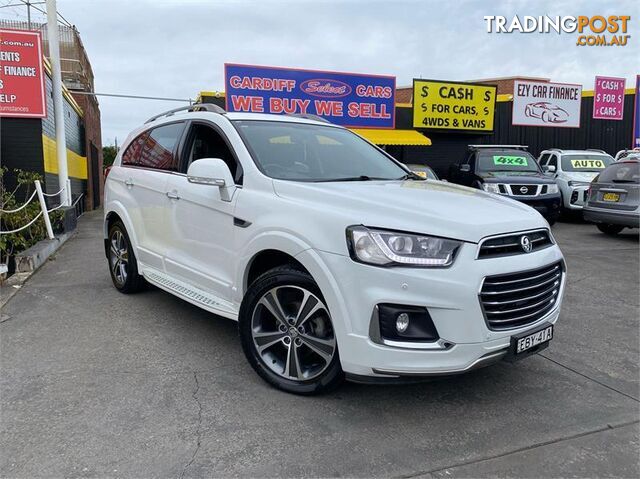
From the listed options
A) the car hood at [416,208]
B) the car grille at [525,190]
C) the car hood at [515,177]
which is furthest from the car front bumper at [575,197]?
the car hood at [416,208]

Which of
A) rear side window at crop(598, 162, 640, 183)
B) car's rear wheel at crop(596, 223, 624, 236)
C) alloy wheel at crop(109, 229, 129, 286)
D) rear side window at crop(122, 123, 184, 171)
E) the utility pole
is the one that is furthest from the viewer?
car's rear wheel at crop(596, 223, 624, 236)

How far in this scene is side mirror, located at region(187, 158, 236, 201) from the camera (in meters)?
3.67

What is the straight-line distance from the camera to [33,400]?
10.8 ft

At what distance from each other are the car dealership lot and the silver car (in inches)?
221

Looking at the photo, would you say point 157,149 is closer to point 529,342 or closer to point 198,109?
point 198,109

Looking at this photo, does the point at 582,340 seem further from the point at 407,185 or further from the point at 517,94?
the point at 517,94

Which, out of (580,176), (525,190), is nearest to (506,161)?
(525,190)

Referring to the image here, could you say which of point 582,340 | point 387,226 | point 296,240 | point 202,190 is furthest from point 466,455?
point 202,190

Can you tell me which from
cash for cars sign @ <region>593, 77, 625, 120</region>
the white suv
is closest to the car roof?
the white suv

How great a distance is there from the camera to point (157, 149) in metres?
5.06

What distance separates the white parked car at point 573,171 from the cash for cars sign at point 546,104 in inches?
182

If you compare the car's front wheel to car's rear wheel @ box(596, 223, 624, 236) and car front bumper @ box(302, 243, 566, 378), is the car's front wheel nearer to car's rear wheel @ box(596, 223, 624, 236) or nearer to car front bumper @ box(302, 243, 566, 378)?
car front bumper @ box(302, 243, 566, 378)

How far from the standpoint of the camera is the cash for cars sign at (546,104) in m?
19.5

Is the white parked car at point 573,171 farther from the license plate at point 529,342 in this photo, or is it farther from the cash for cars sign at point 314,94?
the license plate at point 529,342
